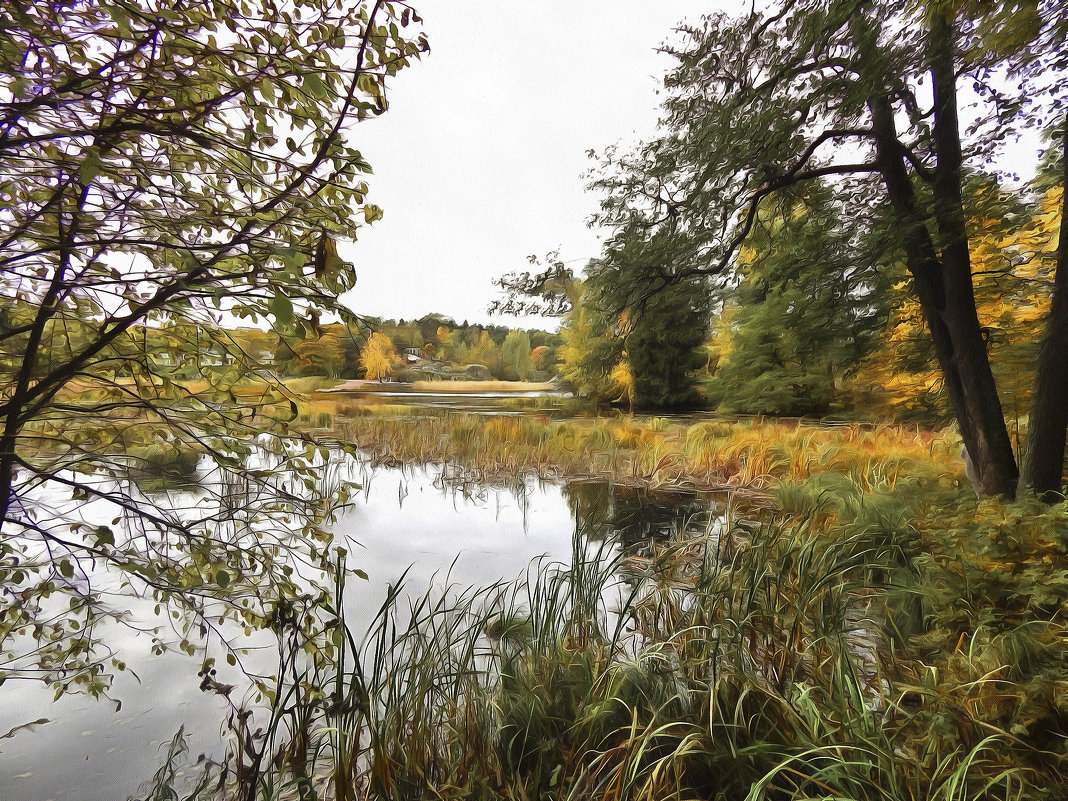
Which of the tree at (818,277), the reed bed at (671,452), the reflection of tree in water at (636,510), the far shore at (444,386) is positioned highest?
the tree at (818,277)

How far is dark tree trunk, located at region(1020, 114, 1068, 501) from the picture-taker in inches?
131

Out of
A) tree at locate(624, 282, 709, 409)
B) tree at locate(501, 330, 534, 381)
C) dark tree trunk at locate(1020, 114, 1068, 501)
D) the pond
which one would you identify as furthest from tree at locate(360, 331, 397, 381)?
dark tree trunk at locate(1020, 114, 1068, 501)

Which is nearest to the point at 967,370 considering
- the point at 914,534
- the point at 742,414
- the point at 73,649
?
the point at 914,534

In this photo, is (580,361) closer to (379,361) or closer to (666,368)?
(666,368)

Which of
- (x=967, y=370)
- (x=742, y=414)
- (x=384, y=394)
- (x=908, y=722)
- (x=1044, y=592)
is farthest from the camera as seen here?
(x=384, y=394)

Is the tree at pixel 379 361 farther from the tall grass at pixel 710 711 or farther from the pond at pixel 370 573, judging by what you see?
the tall grass at pixel 710 711

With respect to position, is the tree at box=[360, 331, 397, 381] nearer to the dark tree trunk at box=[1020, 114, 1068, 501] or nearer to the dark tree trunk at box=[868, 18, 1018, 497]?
the dark tree trunk at box=[868, 18, 1018, 497]

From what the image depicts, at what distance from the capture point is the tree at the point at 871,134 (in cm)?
347

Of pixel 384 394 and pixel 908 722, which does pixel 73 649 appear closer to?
pixel 908 722

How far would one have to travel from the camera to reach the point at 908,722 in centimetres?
175

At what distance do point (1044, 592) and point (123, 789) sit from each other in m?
3.92

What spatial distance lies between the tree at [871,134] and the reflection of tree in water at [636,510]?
8.48 feet

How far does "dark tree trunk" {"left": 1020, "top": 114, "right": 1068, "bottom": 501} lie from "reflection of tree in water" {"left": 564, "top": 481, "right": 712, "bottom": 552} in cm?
231

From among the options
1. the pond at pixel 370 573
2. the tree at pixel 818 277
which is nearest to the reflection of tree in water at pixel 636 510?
the pond at pixel 370 573
